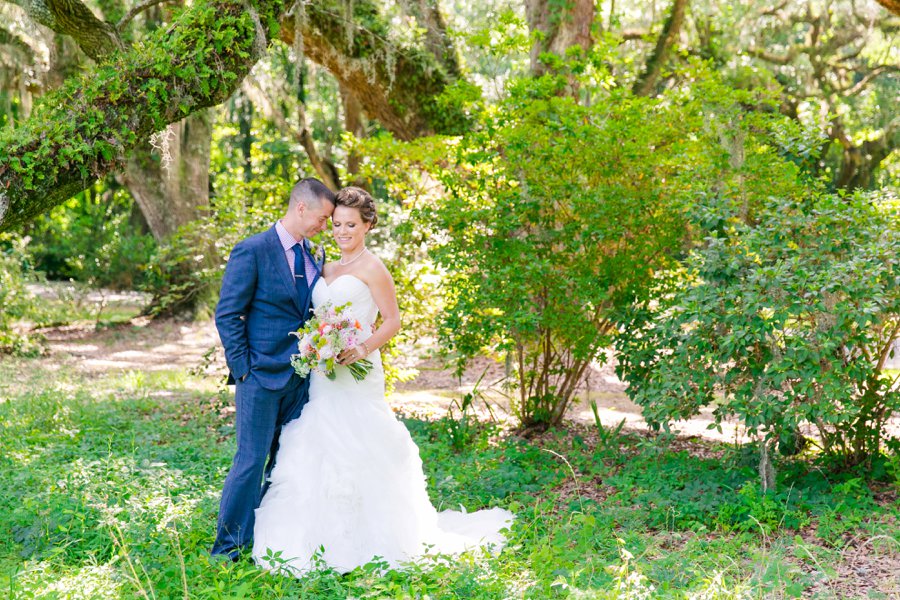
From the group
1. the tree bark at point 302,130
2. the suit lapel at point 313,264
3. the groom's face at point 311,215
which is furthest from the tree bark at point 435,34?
the groom's face at point 311,215

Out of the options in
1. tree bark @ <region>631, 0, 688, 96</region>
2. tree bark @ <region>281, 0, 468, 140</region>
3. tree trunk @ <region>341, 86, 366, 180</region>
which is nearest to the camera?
tree bark @ <region>281, 0, 468, 140</region>

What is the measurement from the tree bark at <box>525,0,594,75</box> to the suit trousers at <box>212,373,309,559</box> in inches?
233

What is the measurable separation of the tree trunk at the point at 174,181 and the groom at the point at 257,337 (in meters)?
11.0

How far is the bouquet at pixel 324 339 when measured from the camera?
14.1ft

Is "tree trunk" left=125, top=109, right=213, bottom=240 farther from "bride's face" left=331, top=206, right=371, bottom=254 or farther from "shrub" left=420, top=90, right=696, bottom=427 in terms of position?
"bride's face" left=331, top=206, right=371, bottom=254

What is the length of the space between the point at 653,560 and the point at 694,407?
1322mm

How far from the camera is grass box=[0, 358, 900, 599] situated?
13.1 ft

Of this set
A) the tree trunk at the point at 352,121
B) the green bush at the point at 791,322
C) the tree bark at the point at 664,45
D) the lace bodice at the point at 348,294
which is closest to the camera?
the lace bodice at the point at 348,294

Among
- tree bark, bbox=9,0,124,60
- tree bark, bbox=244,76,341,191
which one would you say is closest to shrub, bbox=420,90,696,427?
tree bark, bbox=9,0,124,60

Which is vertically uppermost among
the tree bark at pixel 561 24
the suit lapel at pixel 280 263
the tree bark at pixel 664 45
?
the tree bark at pixel 664 45

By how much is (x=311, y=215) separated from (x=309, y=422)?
3.64ft

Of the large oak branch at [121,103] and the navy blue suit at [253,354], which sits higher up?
the large oak branch at [121,103]

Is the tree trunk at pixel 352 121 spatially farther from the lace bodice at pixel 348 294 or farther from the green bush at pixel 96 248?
the lace bodice at pixel 348 294

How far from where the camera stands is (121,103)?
5.73 meters
